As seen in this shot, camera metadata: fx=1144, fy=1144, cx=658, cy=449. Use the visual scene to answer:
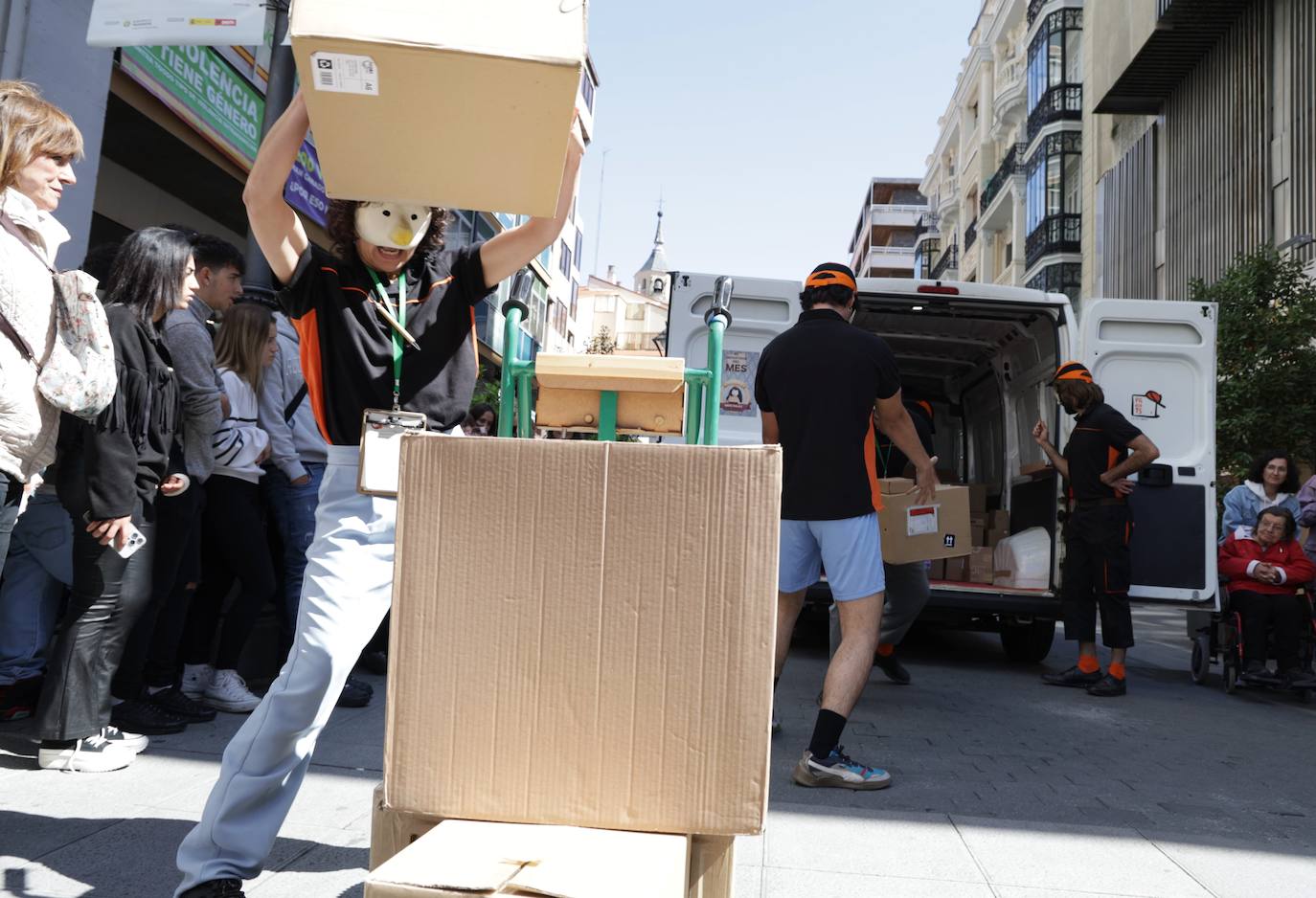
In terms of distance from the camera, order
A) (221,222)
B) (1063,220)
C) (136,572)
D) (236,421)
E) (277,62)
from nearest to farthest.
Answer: (136,572), (236,421), (277,62), (221,222), (1063,220)

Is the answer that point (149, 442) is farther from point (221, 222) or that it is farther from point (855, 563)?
point (221, 222)

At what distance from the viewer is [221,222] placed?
1434cm

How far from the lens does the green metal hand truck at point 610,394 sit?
282 centimetres

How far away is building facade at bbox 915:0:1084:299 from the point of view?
1329 inches

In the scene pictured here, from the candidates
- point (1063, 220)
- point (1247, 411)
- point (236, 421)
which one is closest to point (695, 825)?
point (236, 421)

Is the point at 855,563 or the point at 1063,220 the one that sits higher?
the point at 1063,220

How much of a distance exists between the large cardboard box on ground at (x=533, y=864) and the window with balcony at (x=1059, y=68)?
116 feet

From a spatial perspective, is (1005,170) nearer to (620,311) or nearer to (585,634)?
(585,634)

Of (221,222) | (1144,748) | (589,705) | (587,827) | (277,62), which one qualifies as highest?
(221,222)

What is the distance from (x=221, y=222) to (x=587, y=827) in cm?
1404

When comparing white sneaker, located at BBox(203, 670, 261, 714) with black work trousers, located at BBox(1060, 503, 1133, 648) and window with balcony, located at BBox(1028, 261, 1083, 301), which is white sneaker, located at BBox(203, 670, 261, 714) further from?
window with balcony, located at BBox(1028, 261, 1083, 301)

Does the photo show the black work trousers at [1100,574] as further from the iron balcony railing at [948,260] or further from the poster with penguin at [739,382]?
the iron balcony railing at [948,260]

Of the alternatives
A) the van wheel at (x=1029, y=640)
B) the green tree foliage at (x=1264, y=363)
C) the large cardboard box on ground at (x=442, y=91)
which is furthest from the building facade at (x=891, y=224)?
the large cardboard box on ground at (x=442, y=91)

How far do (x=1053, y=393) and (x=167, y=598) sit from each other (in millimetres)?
5876
